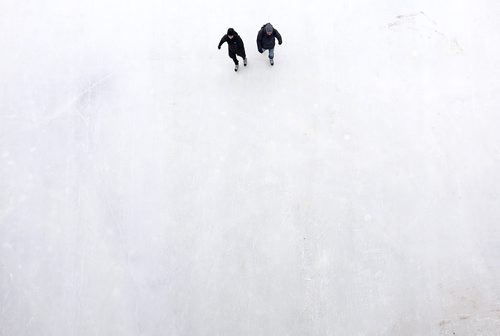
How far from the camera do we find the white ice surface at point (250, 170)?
18.1ft

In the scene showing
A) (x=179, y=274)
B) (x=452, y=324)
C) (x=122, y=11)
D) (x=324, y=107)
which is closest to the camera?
(x=452, y=324)

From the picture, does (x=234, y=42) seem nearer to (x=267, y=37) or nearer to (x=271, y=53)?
(x=267, y=37)

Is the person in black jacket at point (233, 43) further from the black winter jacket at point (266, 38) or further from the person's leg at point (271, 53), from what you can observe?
the person's leg at point (271, 53)

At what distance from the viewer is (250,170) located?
624cm

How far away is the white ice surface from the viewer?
18.1 feet

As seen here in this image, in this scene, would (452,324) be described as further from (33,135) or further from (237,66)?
(33,135)

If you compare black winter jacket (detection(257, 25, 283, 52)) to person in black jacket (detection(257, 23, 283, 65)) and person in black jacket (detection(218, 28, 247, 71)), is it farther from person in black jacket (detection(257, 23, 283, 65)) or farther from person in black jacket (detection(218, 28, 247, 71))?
person in black jacket (detection(218, 28, 247, 71))

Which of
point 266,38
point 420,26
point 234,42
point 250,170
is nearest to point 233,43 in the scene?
point 234,42

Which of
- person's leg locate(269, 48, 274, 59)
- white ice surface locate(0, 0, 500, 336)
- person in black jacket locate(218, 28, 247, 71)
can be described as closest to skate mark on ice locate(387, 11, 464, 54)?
white ice surface locate(0, 0, 500, 336)

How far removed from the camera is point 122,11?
25.2 ft

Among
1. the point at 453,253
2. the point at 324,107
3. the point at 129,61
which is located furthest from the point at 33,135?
the point at 453,253

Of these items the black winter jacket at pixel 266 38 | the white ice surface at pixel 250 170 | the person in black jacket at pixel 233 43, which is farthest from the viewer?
the black winter jacket at pixel 266 38

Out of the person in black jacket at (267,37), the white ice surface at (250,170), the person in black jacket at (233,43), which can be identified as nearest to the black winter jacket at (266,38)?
the person in black jacket at (267,37)

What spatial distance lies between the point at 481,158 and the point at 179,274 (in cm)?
452
